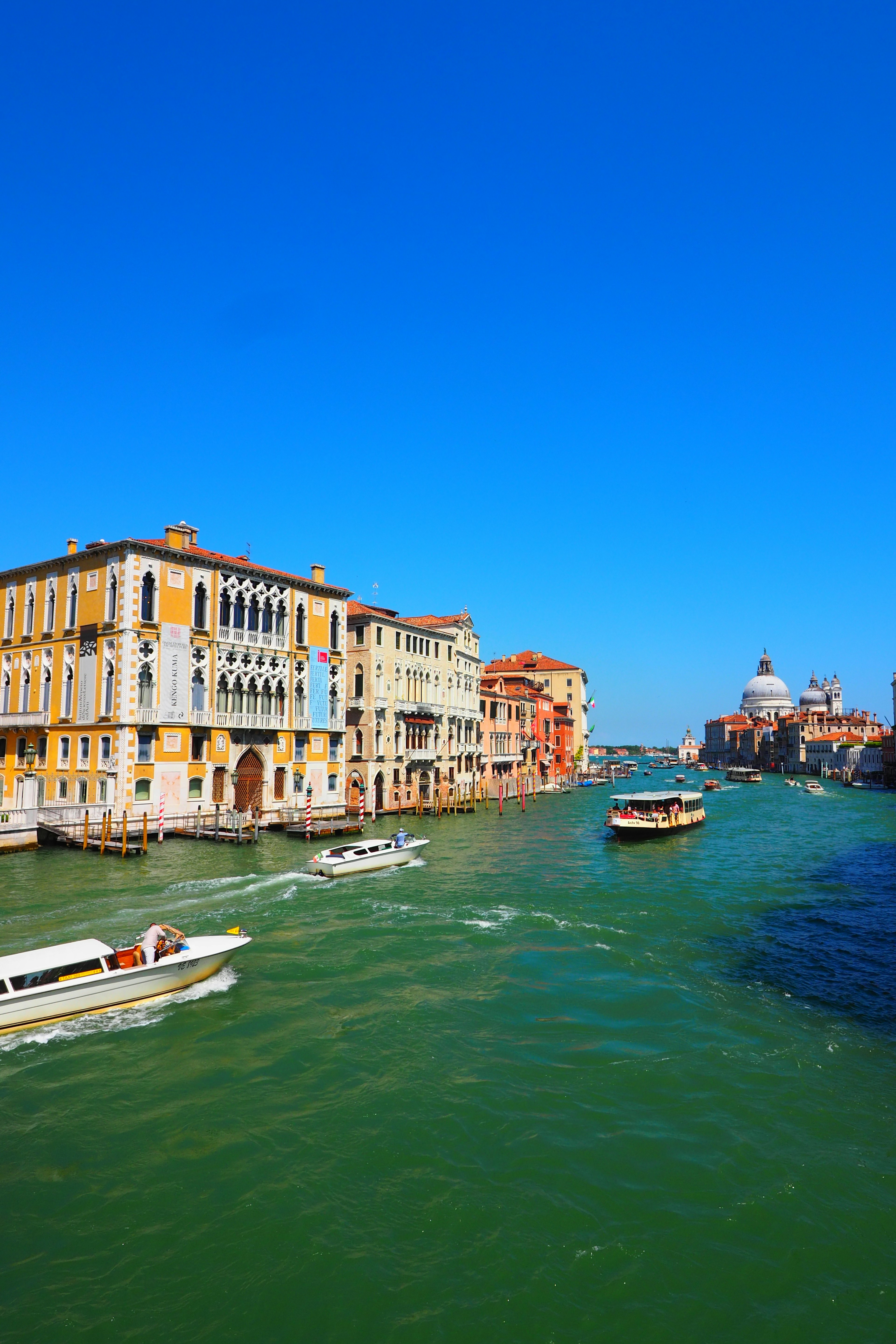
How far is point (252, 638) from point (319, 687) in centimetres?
536

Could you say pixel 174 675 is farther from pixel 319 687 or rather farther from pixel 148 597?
pixel 319 687

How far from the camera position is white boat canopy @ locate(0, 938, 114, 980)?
13.3m

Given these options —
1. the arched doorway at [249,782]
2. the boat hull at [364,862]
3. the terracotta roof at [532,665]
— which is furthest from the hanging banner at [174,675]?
the terracotta roof at [532,665]

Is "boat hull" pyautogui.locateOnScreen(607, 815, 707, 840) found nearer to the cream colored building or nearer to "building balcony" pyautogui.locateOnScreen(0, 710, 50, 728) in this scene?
the cream colored building

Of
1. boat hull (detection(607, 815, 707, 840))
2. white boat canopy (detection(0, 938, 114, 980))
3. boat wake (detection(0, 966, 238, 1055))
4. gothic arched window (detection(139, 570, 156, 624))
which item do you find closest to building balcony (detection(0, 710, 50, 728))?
gothic arched window (detection(139, 570, 156, 624))

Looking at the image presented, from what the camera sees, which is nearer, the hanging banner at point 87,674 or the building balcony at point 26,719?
the hanging banner at point 87,674

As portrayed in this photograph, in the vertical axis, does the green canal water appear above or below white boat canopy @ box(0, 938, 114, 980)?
below

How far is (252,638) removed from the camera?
40656mm

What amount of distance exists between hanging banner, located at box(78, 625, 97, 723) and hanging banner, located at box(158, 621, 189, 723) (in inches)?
120

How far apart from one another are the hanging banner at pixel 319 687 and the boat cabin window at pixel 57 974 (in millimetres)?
30123

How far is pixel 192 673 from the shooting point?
3788 cm

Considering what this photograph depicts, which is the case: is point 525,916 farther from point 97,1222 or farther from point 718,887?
point 97,1222

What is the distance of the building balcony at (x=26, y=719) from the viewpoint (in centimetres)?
3884

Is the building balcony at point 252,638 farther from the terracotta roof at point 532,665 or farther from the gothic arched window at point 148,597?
the terracotta roof at point 532,665
